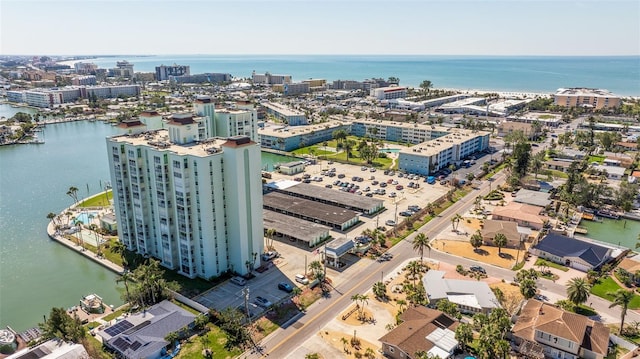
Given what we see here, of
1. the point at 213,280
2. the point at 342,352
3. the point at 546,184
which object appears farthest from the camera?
the point at 546,184

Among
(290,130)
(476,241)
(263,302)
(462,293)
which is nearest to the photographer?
(263,302)

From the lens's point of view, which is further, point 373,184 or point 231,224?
point 373,184

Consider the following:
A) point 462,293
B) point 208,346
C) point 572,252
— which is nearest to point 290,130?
point 572,252

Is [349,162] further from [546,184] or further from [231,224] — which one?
[231,224]

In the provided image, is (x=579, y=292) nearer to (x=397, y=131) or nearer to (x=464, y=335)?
(x=464, y=335)

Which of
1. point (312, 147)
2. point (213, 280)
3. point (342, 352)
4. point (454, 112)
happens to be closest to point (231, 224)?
point (213, 280)
